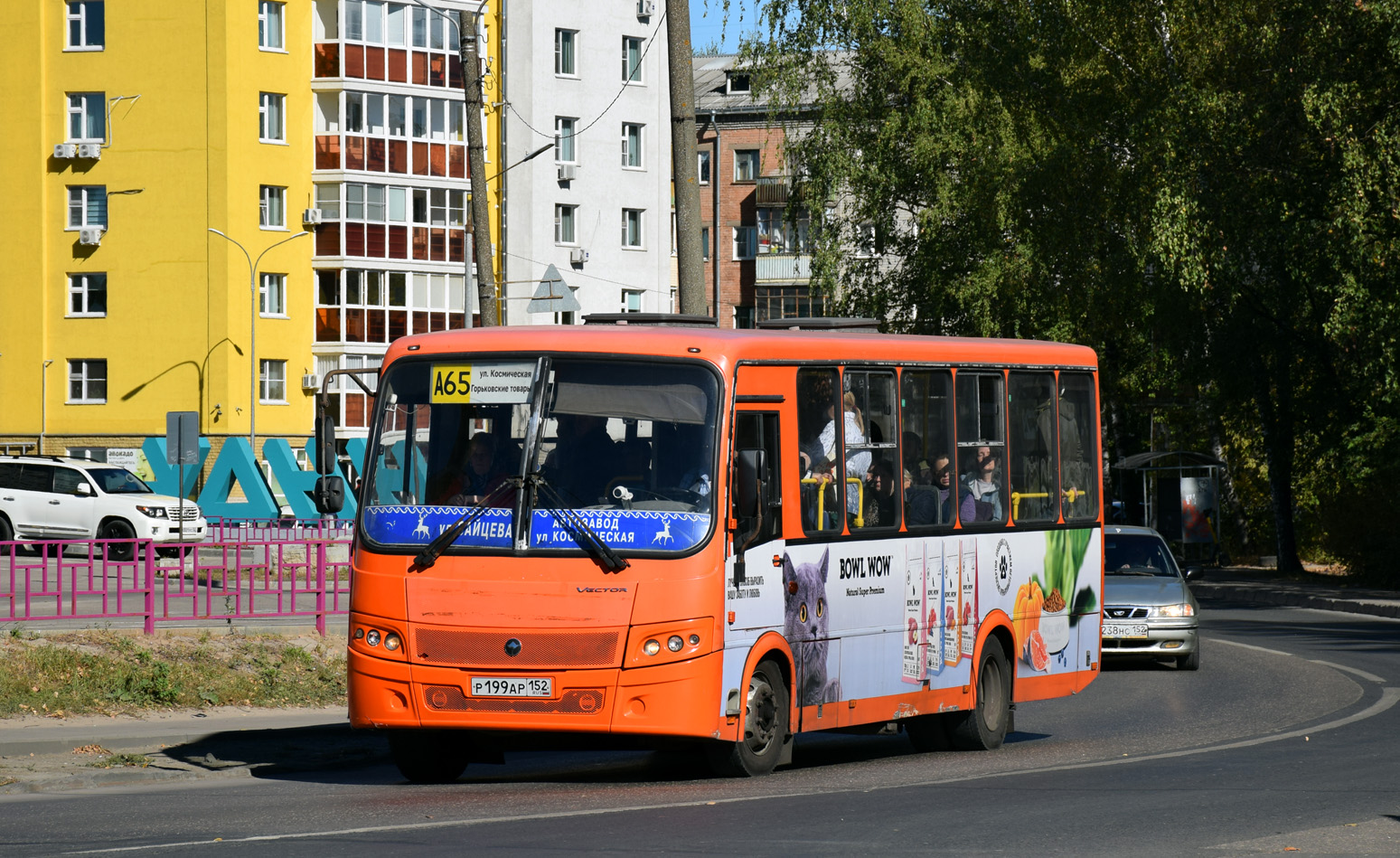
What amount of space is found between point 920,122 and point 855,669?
30.7 metres

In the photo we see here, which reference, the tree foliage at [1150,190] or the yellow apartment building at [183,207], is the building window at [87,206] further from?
the tree foliage at [1150,190]

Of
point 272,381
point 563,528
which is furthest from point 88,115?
point 563,528

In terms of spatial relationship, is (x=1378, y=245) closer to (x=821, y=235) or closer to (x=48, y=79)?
(x=821, y=235)

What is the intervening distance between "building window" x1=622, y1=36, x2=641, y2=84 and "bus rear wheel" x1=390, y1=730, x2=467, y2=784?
66597mm

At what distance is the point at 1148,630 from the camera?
902 inches

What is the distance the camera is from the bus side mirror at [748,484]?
1206cm

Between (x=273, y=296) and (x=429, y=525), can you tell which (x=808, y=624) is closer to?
(x=429, y=525)

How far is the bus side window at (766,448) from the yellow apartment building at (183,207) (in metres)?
55.3

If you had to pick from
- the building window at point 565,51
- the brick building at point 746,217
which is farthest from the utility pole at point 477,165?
the brick building at point 746,217

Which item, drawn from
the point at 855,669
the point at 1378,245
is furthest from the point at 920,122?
the point at 855,669

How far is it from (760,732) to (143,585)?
363 inches

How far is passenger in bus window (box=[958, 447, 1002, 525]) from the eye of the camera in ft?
49.5

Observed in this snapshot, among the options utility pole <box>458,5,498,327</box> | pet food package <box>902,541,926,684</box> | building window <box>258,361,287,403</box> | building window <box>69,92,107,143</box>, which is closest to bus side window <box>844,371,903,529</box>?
pet food package <box>902,541,926,684</box>

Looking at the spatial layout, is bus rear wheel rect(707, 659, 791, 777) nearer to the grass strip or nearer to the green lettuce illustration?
the green lettuce illustration
